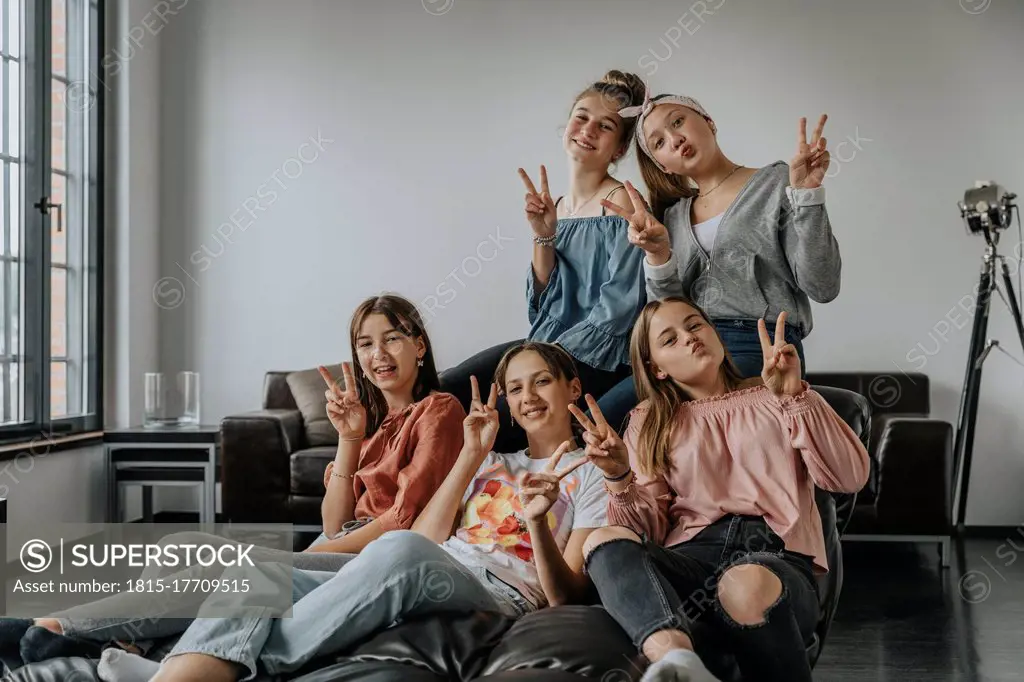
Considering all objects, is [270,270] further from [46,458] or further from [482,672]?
[482,672]

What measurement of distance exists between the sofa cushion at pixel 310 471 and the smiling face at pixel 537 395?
212cm

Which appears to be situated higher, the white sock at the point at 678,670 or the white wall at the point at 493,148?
the white wall at the point at 493,148

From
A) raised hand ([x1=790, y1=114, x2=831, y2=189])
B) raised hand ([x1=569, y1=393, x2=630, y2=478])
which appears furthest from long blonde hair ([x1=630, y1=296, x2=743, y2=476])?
raised hand ([x1=790, y1=114, x2=831, y2=189])

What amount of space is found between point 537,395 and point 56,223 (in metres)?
3.03

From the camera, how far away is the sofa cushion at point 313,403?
14.5 ft

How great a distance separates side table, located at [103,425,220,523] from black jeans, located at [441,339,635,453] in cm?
216

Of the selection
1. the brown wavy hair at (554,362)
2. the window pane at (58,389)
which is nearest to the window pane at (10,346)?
the window pane at (58,389)

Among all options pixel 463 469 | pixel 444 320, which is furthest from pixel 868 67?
pixel 463 469

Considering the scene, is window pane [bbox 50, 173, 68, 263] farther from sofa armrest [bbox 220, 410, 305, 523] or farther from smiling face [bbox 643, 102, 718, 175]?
smiling face [bbox 643, 102, 718, 175]

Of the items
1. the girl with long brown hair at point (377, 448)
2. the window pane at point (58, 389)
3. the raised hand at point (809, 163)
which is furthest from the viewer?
the window pane at point (58, 389)

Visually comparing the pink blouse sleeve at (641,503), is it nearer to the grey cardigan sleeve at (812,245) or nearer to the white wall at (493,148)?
the grey cardigan sleeve at (812,245)

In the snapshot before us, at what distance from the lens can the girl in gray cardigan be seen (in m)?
2.15

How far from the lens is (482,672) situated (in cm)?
165

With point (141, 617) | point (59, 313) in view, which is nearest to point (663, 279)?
point (141, 617)
